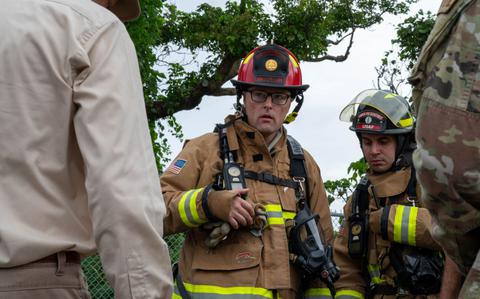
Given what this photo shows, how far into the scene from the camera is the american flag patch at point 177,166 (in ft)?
15.9

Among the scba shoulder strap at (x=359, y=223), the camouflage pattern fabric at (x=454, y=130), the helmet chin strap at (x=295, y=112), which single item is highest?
the camouflage pattern fabric at (x=454, y=130)

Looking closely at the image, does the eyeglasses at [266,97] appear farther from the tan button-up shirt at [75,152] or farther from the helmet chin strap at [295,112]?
the tan button-up shirt at [75,152]

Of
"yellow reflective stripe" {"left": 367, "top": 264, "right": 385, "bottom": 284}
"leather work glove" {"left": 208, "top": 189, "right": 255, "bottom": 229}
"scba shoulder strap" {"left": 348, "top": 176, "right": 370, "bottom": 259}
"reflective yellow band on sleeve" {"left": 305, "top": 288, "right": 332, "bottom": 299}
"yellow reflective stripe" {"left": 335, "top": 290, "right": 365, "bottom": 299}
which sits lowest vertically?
"yellow reflective stripe" {"left": 335, "top": 290, "right": 365, "bottom": 299}

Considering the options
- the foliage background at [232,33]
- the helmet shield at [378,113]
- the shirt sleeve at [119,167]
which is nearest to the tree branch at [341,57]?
the foliage background at [232,33]

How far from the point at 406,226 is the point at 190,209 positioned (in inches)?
45.2

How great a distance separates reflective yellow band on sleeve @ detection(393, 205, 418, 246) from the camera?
4629 millimetres

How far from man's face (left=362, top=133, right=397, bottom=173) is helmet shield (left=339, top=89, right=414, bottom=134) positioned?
0.19ft

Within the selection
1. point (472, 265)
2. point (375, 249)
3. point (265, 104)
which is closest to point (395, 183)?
point (375, 249)

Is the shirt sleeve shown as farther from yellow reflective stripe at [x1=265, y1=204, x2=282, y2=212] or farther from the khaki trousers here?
yellow reflective stripe at [x1=265, y1=204, x2=282, y2=212]

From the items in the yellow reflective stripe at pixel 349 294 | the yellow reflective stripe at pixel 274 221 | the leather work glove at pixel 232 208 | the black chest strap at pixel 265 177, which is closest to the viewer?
the leather work glove at pixel 232 208

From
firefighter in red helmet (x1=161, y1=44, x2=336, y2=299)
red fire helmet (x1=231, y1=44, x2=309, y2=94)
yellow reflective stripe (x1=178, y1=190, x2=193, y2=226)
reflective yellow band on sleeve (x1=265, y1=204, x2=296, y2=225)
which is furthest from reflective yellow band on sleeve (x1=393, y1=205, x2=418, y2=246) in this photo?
yellow reflective stripe (x1=178, y1=190, x2=193, y2=226)

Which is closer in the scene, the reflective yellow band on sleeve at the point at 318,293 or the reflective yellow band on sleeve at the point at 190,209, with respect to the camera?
the reflective yellow band on sleeve at the point at 190,209

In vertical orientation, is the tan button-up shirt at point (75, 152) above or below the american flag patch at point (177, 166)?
above

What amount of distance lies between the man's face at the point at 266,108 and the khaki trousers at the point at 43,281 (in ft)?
8.10
